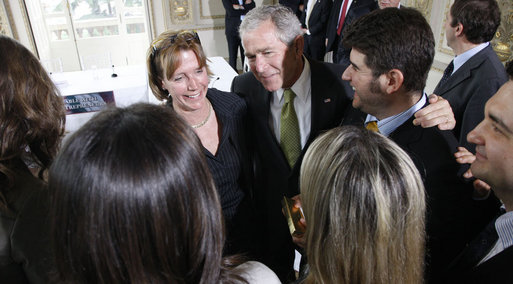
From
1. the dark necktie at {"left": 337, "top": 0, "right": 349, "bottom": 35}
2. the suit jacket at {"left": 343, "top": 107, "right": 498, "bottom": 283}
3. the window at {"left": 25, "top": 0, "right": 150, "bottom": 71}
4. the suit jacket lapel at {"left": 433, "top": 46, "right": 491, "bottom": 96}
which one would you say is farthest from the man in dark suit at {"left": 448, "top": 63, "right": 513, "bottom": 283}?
the window at {"left": 25, "top": 0, "right": 150, "bottom": 71}

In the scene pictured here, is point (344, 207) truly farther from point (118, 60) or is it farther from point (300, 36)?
point (118, 60)

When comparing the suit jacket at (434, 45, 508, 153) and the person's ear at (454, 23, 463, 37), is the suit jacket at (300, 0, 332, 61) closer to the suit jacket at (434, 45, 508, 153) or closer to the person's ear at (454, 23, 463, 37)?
the person's ear at (454, 23, 463, 37)

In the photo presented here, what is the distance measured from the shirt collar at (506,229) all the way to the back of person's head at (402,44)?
68cm

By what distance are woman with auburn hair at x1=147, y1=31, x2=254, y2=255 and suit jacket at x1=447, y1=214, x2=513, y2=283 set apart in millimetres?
984

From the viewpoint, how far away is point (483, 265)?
34.1 inches

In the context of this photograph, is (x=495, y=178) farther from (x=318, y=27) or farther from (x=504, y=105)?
(x=318, y=27)

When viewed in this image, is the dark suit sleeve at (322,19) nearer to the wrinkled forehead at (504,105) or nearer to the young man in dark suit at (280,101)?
the young man in dark suit at (280,101)

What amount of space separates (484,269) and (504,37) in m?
3.28

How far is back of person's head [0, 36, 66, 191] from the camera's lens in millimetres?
948

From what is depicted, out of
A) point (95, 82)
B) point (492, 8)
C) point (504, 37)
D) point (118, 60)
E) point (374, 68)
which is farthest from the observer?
point (118, 60)

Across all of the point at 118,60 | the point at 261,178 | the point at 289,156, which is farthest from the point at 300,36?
the point at 118,60

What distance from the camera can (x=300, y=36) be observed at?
5.90 ft

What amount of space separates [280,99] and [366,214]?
4.13ft

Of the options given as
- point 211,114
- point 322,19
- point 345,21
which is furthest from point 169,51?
point 322,19
